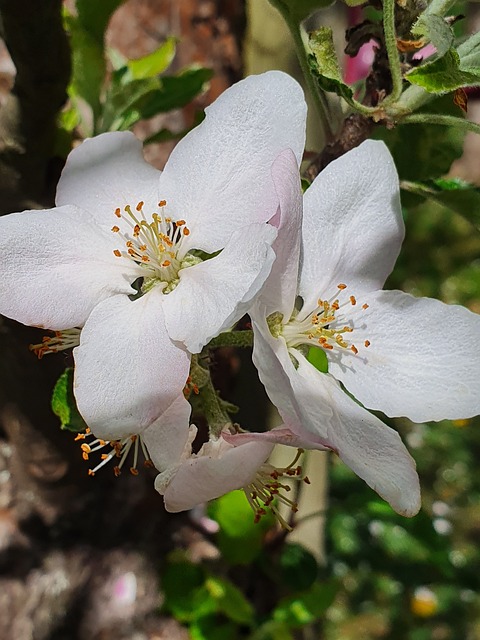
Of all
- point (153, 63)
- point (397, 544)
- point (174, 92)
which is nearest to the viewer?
point (174, 92)

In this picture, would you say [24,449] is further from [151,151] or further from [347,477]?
[347,477]

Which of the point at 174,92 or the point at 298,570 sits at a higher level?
the point at 174,92

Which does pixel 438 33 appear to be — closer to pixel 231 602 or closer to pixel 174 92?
pixel 174 92

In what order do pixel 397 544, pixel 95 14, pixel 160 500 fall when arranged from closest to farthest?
pixel 95 14, pixel 160 500, pixel 397 544

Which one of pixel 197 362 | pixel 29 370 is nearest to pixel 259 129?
pixel 197 362

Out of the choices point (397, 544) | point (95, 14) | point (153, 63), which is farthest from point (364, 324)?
point (397, 544)

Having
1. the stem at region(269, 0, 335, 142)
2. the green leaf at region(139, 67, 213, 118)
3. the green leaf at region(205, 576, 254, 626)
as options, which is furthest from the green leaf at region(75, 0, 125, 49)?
the green leaf at region(205, 576, 254, 626)

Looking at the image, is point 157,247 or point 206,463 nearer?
point 206,463

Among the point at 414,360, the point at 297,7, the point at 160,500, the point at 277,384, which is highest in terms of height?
the point at 297,7
